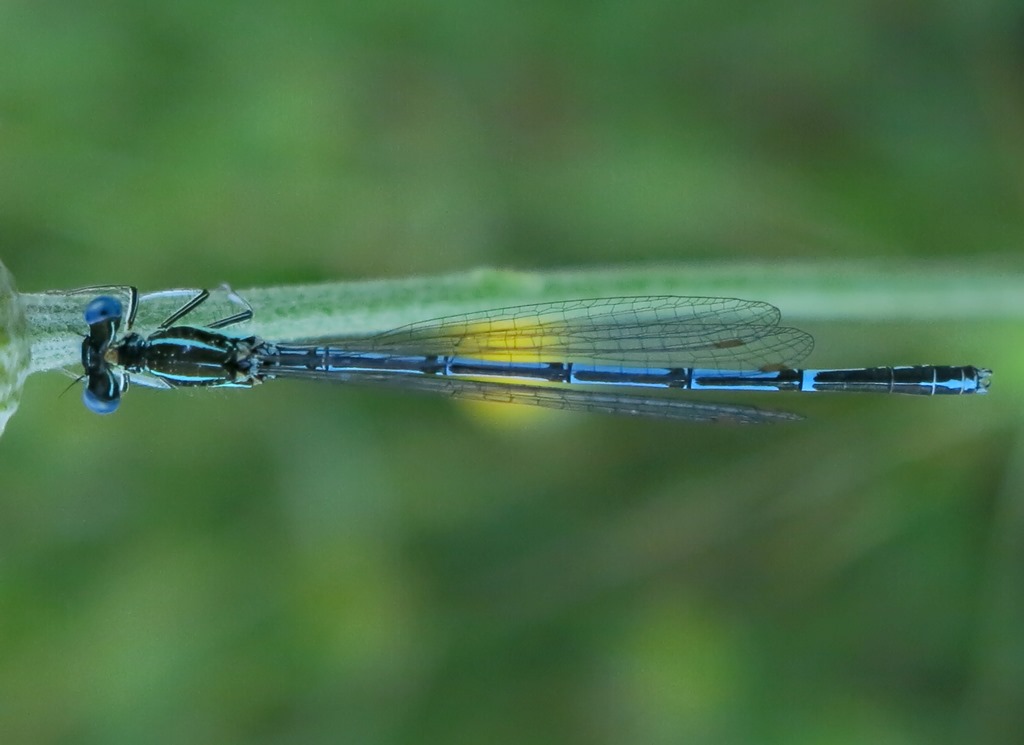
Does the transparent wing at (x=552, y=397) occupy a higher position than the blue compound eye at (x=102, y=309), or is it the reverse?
the blue compound eye at (x=102, y=309)

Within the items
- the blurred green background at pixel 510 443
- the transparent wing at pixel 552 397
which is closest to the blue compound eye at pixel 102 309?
the transparent wing at pixel 552 397

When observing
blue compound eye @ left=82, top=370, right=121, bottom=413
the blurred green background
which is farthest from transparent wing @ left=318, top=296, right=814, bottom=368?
the blurred green background

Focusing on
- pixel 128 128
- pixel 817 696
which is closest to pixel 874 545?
pixel 817 696

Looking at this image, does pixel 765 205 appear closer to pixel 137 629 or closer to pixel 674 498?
pixel 674 498

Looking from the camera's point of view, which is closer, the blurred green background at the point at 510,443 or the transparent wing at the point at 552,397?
the transparent wing at the point at 552,397

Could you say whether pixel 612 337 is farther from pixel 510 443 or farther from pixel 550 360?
pixel 510 443

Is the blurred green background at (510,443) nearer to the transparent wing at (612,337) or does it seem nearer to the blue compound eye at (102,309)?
the transparent wing at (612,337)

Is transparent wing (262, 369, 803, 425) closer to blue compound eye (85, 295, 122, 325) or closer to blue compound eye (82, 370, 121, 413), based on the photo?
blue compound eye (82, 370, 121, 413)
